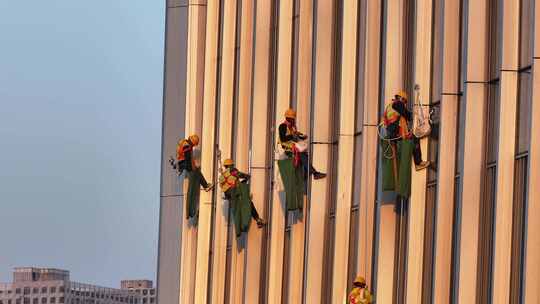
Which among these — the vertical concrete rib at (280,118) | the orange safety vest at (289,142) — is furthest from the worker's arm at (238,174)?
the orange safety vest at (289,142)

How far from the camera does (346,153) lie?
44.8 m

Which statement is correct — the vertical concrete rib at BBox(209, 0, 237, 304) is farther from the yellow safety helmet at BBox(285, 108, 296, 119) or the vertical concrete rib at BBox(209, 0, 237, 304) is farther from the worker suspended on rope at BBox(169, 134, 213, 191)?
the yellow safety helmet at BBox(285, 108, 296, 119)

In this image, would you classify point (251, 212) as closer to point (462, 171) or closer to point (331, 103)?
point (331, 103)

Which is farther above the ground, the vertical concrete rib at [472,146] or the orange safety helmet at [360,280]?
the vertical concrete rib at [472,146]

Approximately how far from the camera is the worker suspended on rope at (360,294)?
41.3 metres

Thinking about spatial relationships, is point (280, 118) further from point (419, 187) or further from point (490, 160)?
point (490, 160)

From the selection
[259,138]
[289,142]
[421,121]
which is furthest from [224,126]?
[421,121]

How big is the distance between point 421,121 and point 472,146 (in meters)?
2.59

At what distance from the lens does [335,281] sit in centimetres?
4488

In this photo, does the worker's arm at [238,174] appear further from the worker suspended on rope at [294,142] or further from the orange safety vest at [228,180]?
the worker suspended on rope at [294,142]

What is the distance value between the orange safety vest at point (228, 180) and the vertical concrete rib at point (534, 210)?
60.9 feet

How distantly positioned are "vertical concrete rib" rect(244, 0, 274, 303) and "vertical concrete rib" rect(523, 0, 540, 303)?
703 inches

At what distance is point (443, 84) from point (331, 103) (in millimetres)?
8277

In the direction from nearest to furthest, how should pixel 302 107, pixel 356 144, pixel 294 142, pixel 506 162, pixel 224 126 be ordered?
1. pixel 506 162
2. pixel 356 144
3. pixel 294 142
4. pixel 302 107
5. pixel 224 126
